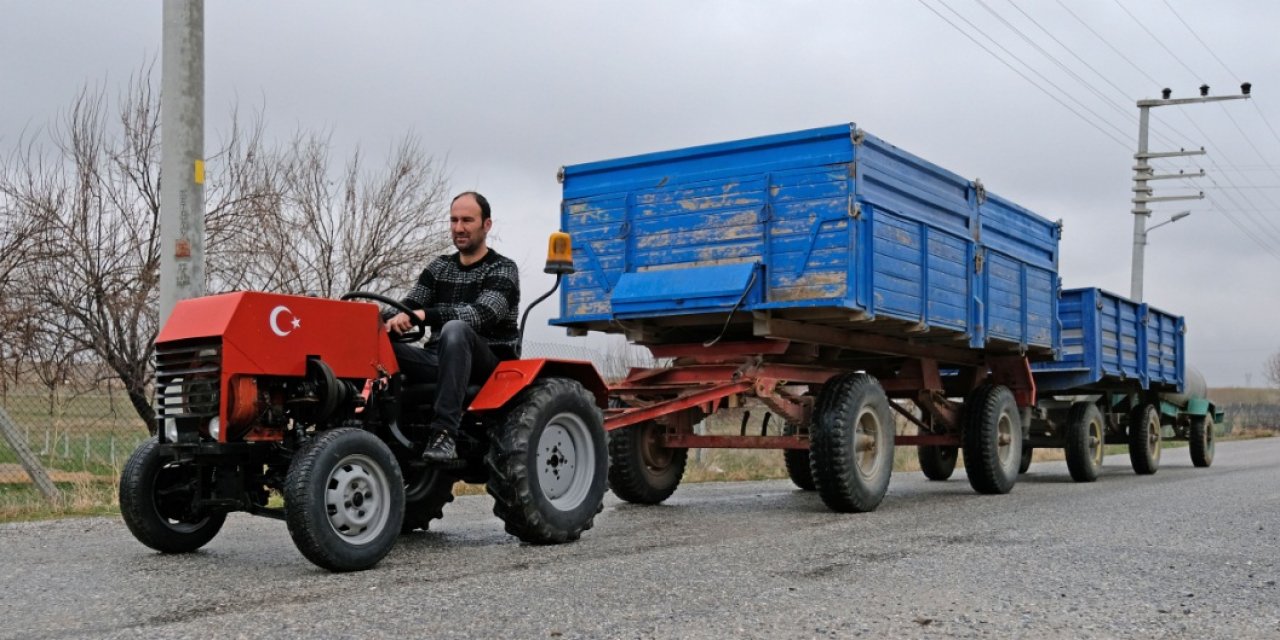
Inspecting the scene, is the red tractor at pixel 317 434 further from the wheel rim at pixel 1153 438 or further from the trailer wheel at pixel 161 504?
the wheel rim at pixel 1153 438

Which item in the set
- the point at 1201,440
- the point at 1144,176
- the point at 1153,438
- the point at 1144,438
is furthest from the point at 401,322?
the point at 1144,176

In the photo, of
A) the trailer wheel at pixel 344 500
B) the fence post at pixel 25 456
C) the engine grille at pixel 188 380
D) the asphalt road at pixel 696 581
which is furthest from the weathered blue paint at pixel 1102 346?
the engine grille at pixel 188 380

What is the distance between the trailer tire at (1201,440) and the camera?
18.3m

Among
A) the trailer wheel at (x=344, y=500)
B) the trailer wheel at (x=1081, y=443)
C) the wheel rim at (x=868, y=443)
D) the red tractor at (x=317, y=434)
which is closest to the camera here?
the trailer wheel at (x=344, y=500)

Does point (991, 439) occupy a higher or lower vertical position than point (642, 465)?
higher

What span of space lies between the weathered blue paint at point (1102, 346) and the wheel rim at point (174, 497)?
9.74 metres

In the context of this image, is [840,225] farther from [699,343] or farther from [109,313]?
[109,313]

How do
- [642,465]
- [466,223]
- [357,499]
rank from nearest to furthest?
[357,499]
[466,223]
[642,465]

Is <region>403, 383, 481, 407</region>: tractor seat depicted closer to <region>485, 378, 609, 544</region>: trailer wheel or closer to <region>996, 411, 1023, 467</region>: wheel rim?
<region>485, 378, 609, 544</region>: trailer wheel

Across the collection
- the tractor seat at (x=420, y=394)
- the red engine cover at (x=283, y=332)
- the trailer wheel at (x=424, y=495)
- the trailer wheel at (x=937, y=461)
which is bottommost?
the trailer wheel at (x=937, y=461)

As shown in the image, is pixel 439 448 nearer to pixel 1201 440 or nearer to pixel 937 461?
pixel 937 461

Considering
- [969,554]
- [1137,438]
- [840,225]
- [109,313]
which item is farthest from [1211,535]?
[109,313]

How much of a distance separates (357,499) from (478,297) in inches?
57.4

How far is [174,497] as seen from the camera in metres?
6.36
